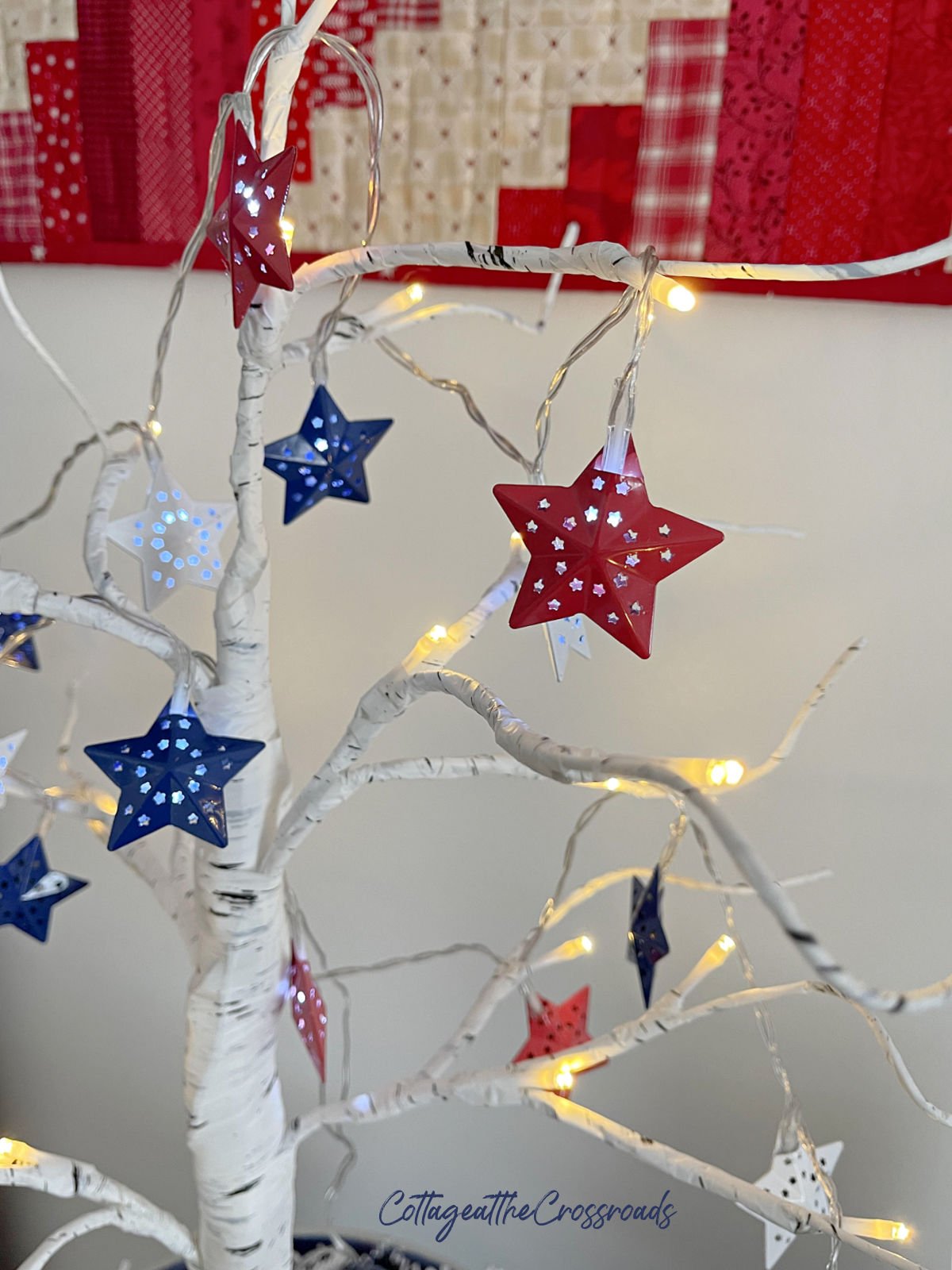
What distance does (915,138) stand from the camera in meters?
0.83

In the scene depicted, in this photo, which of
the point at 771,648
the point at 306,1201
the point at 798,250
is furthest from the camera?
the point at 306,1201

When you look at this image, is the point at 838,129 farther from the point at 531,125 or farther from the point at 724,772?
the point at 724,772

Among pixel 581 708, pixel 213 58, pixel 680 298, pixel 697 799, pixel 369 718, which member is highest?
pixel 213 58

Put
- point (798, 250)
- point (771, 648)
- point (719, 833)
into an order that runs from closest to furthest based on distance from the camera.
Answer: point (719, 833)
point (798, 250)
point (771, 648)

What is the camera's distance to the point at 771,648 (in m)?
1.01

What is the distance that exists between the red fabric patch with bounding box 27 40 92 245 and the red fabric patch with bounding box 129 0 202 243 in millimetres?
65

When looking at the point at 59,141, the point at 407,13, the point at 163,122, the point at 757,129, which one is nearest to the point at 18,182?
the point at 59,141

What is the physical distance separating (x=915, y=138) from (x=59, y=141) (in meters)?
0.81

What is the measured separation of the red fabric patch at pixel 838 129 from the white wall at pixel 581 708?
2.9 inches

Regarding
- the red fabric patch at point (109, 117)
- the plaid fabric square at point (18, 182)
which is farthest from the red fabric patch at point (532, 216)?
the plaid fabric square at point (18, 182)

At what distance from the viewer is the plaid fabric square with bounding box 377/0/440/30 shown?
34.6 inches

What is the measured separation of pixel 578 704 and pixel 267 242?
2.18 ft

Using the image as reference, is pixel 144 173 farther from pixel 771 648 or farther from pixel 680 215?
pixel 771 648

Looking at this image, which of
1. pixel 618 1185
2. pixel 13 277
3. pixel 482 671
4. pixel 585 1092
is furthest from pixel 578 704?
pixel 13 277
